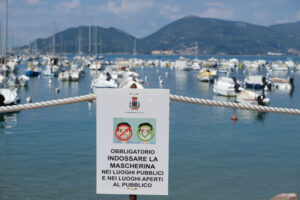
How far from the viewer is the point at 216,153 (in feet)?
60.8

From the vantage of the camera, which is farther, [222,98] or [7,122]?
[222,98]

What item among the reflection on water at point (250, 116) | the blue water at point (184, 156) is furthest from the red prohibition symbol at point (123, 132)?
the reflection on water at point (250, 116)

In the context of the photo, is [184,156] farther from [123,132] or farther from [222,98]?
[222,98]

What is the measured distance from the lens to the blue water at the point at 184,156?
13.3 metres

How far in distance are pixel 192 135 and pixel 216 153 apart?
15.7 ft

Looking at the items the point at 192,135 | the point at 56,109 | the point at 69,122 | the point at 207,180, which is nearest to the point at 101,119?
the point at 207,180

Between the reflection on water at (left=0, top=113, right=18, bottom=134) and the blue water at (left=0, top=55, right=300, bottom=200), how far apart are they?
0.21 feet

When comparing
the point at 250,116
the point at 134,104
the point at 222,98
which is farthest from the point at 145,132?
the point at 222,98

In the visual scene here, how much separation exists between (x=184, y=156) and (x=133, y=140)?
14.5 meters

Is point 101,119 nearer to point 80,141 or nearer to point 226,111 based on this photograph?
point 80,141

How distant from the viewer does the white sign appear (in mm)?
3545

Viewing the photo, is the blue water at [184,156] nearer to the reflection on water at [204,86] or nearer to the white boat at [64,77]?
the reflection on water at [204,86]

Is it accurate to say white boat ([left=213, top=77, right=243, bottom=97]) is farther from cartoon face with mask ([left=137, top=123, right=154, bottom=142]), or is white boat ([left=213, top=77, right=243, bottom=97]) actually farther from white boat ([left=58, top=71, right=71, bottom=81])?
cartoon face with mask ([left=137, top=123, right=154, bottom=142])

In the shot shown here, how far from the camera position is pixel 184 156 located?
1778cm
